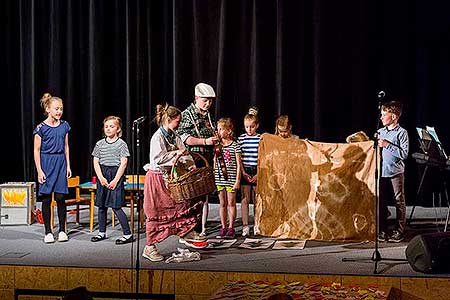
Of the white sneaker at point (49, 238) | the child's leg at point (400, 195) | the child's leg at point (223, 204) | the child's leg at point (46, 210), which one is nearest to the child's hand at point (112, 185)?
the child's leg at point (46, 210)

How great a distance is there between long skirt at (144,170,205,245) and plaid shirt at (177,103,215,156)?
A: 0.53 m

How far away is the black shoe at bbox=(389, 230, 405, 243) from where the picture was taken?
7.59 meters

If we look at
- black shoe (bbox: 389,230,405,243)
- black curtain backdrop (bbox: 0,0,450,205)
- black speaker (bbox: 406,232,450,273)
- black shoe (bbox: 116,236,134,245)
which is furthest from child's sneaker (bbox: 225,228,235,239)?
black curtain backdrop (bbox: 0,0,450,205)

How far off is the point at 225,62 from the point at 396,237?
12.3 ft

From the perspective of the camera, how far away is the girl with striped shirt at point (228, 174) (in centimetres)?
761

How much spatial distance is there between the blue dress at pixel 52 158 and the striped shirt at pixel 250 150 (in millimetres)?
1774

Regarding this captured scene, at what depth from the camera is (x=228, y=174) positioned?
7.62 meters

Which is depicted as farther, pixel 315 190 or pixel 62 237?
pixel 62 237

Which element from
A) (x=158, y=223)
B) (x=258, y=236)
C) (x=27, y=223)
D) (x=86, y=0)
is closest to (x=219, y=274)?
(x=158, y=223)

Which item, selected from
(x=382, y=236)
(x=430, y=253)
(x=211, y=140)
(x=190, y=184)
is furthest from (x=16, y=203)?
(x=430, y=253)

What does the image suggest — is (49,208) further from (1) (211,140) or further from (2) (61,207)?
(1) (211,140)

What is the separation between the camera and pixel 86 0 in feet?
34.8

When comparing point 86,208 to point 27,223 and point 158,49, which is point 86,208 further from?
point 158,49

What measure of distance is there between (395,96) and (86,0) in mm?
4226
